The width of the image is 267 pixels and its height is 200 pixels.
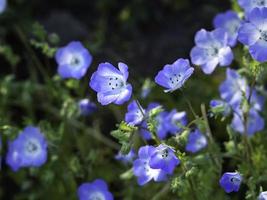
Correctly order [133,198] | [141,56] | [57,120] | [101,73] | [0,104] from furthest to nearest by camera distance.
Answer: [141,56] → [57,120] → [0,104] → [133,198] → [101,73]

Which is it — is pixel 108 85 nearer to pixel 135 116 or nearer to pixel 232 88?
pixel 135 116

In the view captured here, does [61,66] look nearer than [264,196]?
No

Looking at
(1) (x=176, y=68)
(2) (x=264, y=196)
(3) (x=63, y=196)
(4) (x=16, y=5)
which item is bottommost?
(2) (x=264, y=196)

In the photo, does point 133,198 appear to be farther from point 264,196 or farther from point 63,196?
point 264,196

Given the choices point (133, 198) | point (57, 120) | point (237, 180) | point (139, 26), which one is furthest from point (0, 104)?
point (237, 180)

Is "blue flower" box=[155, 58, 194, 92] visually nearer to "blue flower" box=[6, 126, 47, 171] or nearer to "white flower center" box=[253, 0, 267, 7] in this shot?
"white flower center" box=[253, 0, 267, 7]

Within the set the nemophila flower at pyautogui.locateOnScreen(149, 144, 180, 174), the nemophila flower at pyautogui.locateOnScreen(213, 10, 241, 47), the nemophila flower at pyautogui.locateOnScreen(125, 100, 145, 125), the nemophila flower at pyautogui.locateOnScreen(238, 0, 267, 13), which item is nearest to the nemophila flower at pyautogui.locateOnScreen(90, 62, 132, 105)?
the nemophila flower at pyautogui.locateOnScreen(125, 100, 145, 125)

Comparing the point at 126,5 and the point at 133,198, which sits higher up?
the point at 126,5
